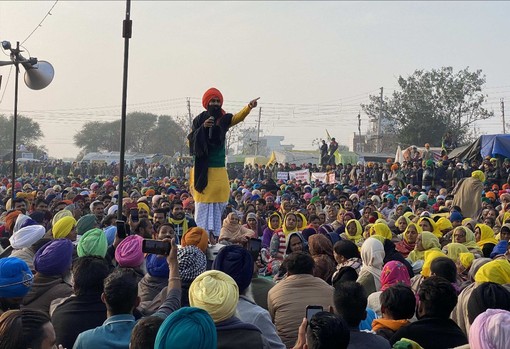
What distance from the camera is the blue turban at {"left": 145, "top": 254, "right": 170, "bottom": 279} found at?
508 centimetres

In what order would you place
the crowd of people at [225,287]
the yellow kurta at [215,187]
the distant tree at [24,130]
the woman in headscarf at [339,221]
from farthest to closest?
the distant tree at [24,130] < the woman in headscarf at [339,221] < the yellow kurta at [215,187] < the crowd of people at [225,287]

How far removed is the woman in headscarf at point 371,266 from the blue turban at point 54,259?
2585mm

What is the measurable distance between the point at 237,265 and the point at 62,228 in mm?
3205

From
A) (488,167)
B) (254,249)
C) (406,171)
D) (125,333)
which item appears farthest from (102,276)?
(406,171)

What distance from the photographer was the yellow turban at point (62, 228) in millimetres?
6801

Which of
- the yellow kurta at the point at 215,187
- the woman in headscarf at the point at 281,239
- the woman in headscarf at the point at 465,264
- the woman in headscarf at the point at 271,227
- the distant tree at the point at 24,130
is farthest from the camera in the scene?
the distant tree at the point at 24,130

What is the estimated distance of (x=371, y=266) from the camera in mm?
6242

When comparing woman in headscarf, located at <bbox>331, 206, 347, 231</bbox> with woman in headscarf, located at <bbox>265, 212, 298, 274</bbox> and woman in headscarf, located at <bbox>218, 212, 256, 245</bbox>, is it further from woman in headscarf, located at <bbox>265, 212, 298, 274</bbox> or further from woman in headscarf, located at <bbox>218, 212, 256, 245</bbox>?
woman in headscarf, located at <bbox>218, 212, 256, 245</bbox>

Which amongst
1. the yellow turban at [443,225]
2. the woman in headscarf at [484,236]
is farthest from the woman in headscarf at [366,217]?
the woman in headscarf at [484,236]

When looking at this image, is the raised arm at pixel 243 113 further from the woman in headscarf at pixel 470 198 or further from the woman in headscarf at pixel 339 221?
the woman in headscarf at pixel 470 198

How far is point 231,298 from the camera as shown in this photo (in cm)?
352

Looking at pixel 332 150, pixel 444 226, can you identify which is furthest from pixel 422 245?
pixel 332 150

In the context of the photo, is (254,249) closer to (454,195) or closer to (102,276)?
(102,276)

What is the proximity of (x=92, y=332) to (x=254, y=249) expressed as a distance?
225 cm
